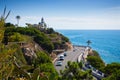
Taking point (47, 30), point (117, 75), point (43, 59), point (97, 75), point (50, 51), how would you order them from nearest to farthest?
point (117, 75), point (97, 75), point (43, 59), point (50, 51), point (47, 30)

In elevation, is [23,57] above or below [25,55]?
below

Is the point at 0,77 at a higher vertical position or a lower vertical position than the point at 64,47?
higher

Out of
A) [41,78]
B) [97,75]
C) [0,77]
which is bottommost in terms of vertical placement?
[97,75]

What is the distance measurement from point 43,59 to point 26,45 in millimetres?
4273

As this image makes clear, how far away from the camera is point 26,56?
128ft

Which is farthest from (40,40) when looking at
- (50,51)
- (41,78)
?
(41,78)

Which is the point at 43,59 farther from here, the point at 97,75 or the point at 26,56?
the point at 97,75

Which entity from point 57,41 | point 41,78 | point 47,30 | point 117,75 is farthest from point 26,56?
point 47,30

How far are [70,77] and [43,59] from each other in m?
14.1

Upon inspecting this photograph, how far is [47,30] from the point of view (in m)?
80.7

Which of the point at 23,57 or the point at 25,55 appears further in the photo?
the point at 25,55

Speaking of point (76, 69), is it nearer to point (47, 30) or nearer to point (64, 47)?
point (64, 47)

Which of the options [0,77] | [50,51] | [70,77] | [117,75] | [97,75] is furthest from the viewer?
[50,51]

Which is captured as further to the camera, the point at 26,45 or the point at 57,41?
the point at 57,41
